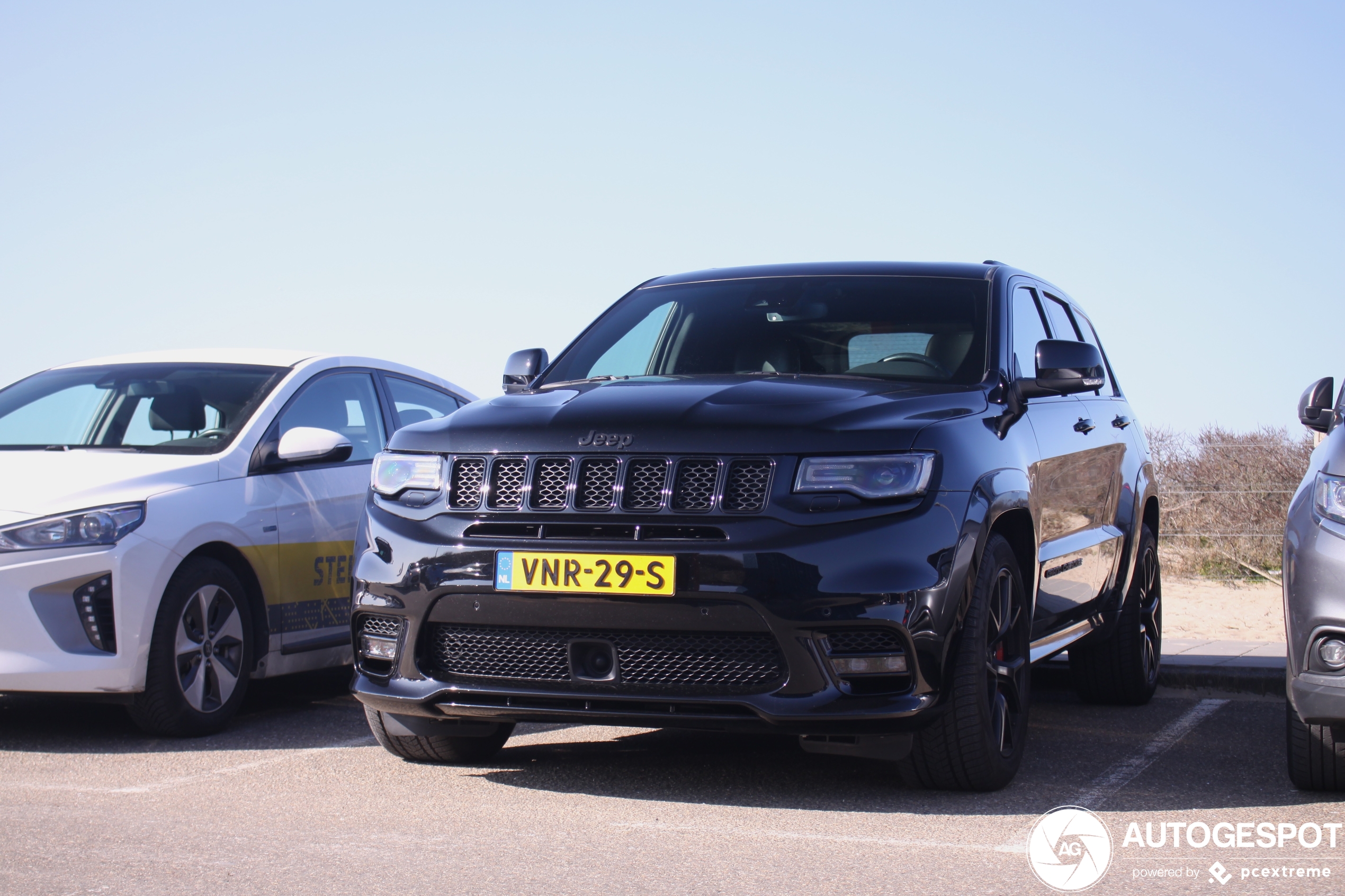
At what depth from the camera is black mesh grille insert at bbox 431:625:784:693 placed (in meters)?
4.47

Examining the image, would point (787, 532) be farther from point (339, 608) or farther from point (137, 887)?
point (339, 608)

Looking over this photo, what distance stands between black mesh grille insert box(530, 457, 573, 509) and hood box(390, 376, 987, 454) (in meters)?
0.04

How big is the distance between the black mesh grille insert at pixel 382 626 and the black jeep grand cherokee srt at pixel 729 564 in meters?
0.01

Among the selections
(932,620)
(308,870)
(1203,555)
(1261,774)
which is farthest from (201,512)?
(1203,555)

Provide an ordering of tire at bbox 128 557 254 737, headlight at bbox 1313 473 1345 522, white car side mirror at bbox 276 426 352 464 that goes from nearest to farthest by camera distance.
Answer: headlight at bbox 1313 473 1345 522 < tire at bbox 128 557 254 737 < white car side mirror at bbox 276 426 352 464

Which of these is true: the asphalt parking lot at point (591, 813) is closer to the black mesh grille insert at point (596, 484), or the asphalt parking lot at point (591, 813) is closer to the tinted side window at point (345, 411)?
the black mesh grille insert at point (596, 484)

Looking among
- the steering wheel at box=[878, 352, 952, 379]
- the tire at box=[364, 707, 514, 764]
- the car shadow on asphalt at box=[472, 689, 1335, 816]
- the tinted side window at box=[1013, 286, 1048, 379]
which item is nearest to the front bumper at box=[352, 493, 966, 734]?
the car shadow on asphalt at box=[472, 689, 1335, 816]

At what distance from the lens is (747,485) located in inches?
178

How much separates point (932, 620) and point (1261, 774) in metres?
1.85

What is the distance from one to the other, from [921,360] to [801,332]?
1.76 ft

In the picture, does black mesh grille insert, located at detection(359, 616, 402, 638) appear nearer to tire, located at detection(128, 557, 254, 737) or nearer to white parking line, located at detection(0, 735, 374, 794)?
white parking line, located at detection(0, 735, 374, 794)

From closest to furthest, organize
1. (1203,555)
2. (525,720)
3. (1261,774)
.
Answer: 1. (525,720)
2. (1261,774)
3. (1203,555)

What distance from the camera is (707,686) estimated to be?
4.51m

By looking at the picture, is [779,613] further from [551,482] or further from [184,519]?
[184,519]
